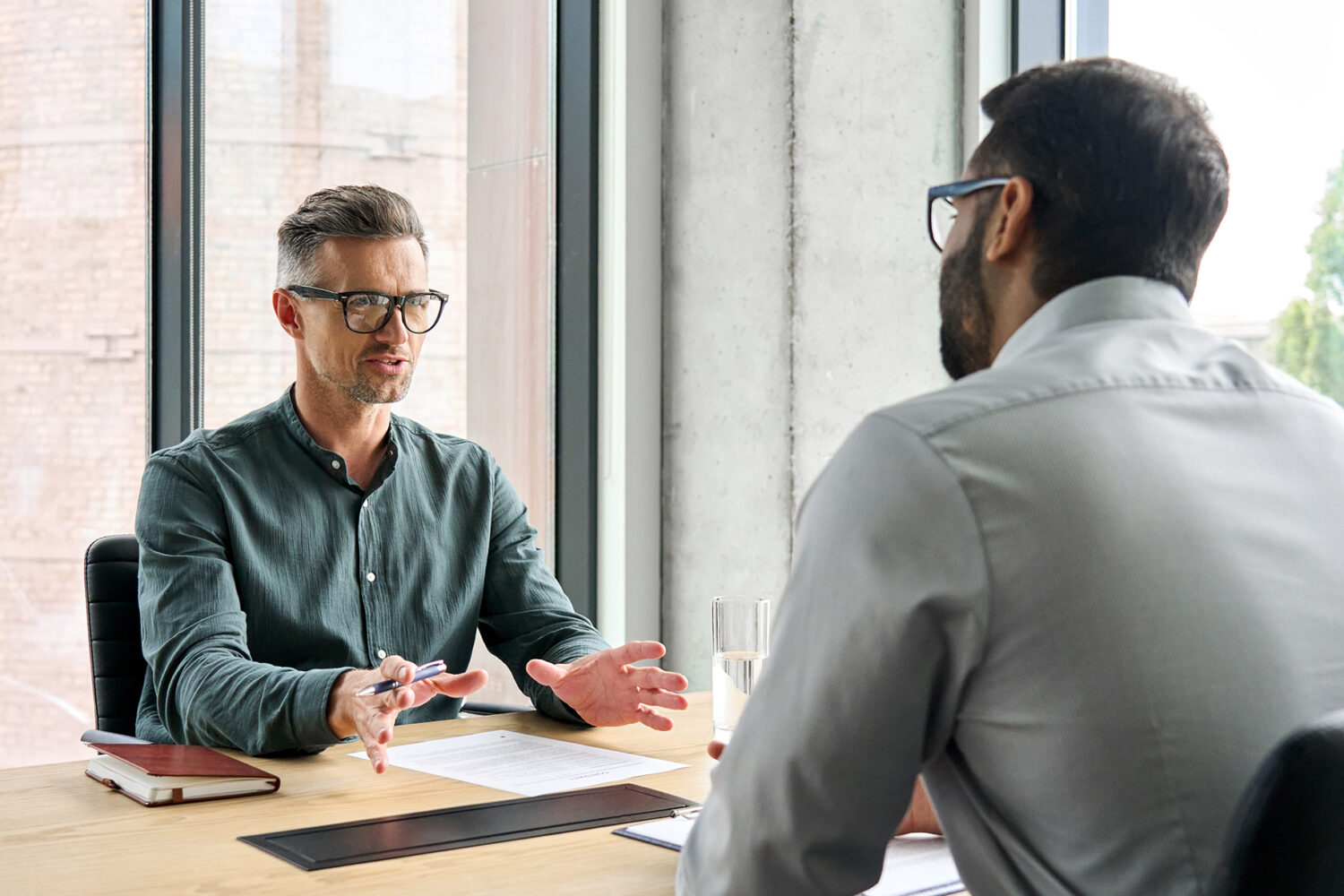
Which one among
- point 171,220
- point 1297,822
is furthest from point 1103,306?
point 171,220

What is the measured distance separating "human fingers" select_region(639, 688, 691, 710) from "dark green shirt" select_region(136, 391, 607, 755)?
0.14 m

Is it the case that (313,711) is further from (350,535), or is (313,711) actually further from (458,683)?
(350,535)

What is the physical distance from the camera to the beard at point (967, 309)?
1105 mm

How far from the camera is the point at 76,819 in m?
1.36

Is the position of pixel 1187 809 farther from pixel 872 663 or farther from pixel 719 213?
pixel 719 213

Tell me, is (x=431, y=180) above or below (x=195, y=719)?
above

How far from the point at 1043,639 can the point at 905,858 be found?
492mm

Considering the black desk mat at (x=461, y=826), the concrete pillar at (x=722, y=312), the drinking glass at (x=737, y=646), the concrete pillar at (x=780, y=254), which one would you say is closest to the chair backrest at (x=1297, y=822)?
the black desk mat at (x=461, y=826)

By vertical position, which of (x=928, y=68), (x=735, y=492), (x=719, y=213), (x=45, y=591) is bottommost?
(x=45, y=591)

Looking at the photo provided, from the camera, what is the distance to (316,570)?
216cm

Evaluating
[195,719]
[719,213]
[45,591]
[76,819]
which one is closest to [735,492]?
[719,213]

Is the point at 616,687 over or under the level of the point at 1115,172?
under

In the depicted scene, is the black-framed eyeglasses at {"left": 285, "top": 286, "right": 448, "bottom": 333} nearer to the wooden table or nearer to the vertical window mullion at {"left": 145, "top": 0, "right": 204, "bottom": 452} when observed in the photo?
the wooden table

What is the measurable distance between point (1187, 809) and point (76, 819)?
1.13 meters
